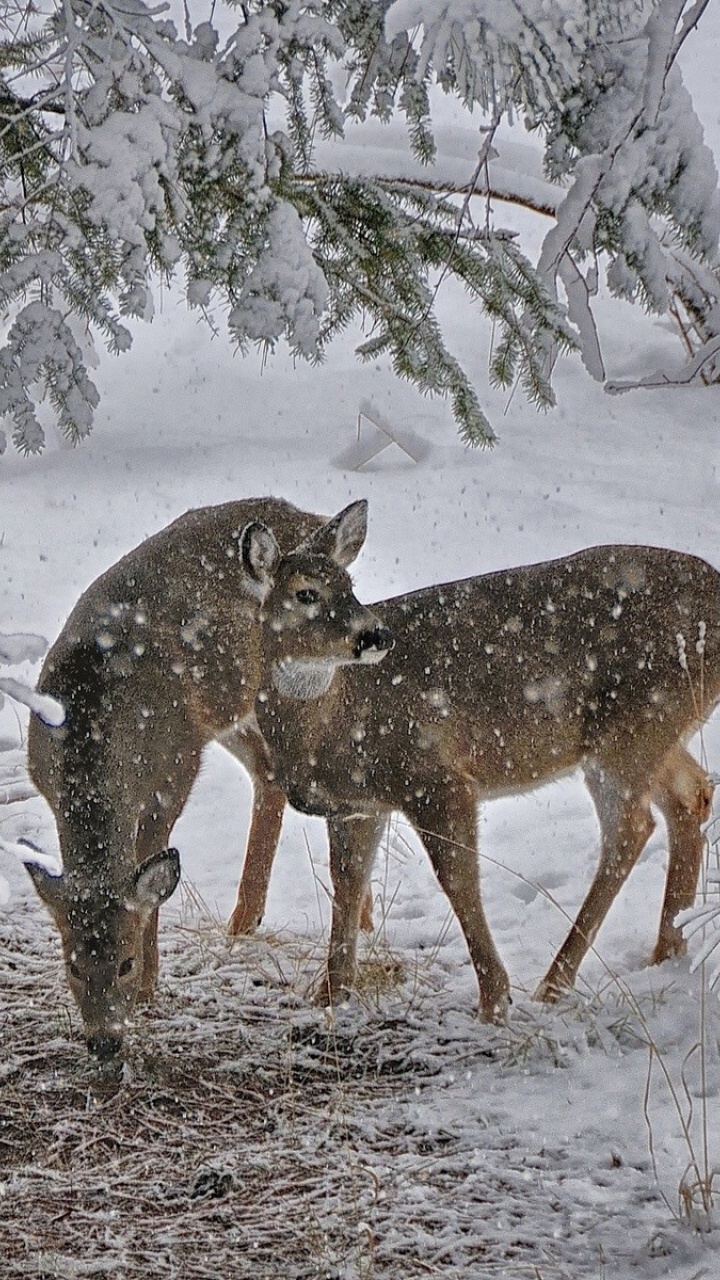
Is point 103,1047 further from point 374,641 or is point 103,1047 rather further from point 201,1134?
point 374,641

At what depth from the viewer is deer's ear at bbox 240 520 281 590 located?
206 inches

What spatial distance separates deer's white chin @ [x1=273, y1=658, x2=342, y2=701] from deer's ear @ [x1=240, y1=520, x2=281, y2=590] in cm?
30

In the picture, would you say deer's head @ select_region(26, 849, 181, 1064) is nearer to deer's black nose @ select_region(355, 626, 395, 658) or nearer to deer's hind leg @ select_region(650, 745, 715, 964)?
deer's black nose @ select_region(355, 626, 395, 658)

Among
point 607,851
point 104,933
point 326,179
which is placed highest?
point 326,179

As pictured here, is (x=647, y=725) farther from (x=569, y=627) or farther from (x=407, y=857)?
(x=407, y=857)

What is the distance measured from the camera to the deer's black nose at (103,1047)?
475cm

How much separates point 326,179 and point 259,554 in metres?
1.49

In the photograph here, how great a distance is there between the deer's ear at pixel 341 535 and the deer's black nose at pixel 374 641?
411mm

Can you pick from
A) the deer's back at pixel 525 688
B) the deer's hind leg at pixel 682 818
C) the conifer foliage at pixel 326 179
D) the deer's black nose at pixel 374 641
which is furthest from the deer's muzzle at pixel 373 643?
the deer's hind leg at pixel 682 818

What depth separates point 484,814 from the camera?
7418mm

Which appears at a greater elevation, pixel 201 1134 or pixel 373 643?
pixel 373 643

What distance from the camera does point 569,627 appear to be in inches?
215

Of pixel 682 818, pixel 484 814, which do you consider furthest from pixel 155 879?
pixel 484 814

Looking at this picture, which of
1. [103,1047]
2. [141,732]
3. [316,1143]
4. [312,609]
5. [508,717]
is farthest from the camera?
[141,732]
